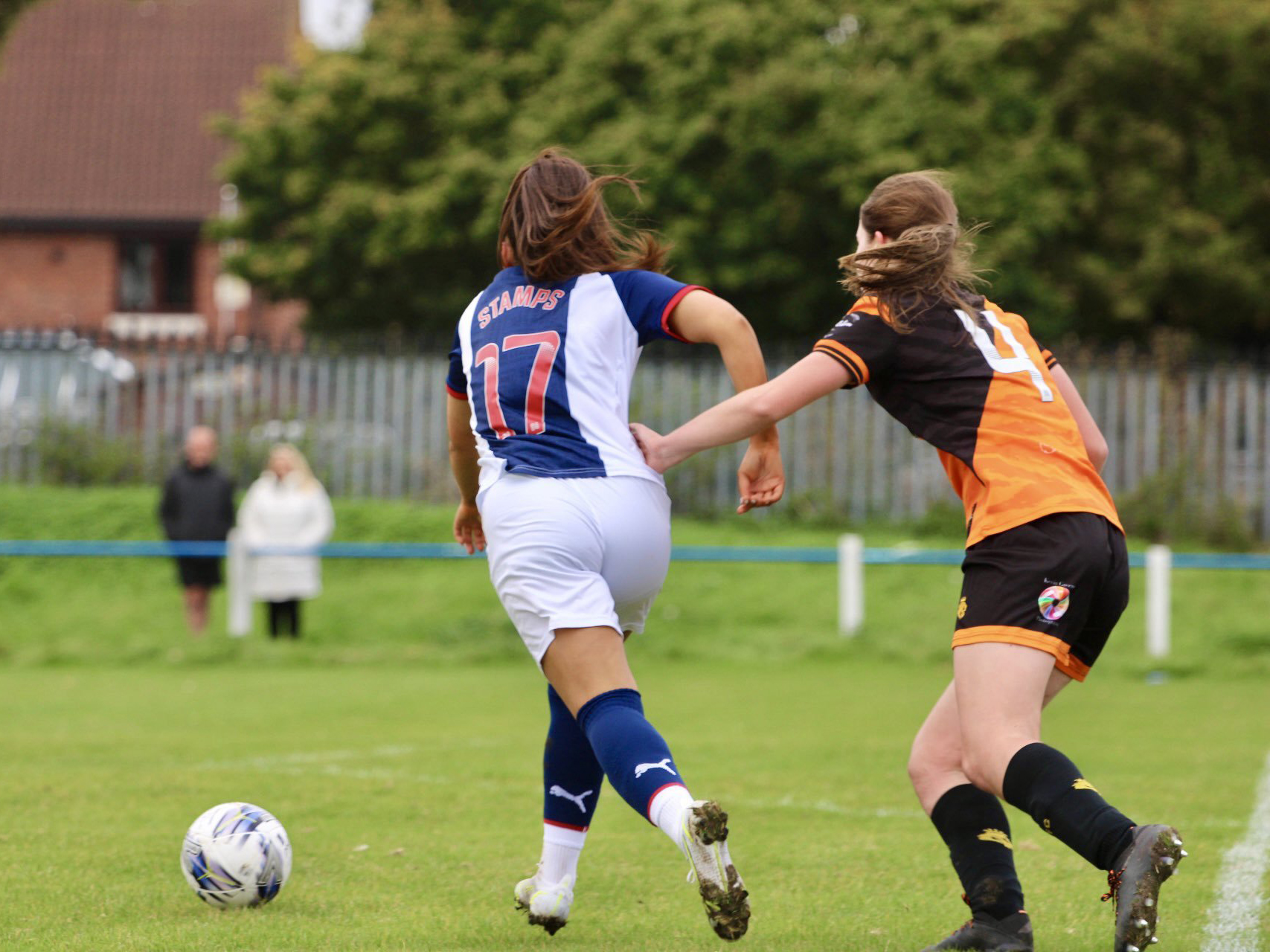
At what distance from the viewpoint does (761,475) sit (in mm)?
4059

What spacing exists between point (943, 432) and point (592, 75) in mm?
23875

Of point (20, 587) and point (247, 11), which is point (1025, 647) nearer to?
point (20, 587)

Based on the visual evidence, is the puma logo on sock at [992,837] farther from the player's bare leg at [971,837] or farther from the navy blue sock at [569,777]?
the navy blue sock at [569,777]

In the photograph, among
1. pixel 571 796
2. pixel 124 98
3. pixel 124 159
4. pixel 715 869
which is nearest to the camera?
pixel 715 869

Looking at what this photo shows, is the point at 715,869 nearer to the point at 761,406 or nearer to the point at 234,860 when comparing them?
the point at 761,406

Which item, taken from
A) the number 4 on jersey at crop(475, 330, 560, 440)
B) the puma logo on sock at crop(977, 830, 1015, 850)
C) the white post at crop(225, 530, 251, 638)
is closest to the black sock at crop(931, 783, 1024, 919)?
the puma logo on sock at crop(977, 830, 1015, 850)

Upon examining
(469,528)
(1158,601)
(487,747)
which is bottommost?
(487,747)

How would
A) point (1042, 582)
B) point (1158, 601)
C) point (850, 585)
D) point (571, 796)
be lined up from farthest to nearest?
point (850, 585) < point (1158, 601) < point (571, 796) < point (1042, 582)

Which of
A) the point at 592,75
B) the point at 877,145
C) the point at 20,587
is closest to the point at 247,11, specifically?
the point at 592,75

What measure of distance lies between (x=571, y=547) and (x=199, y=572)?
1130cm

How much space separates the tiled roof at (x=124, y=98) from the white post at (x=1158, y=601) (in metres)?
28.2

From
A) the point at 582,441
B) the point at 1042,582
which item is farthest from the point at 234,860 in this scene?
the point at 1042,582

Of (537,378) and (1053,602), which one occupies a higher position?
(537,378)

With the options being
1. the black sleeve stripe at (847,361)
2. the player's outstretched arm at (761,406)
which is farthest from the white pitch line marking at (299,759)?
the black sleeve stripe at (847,361)
